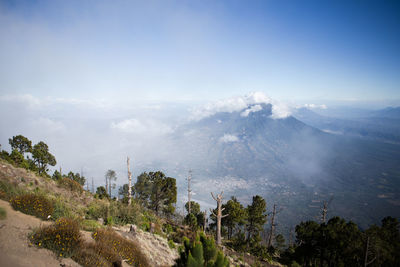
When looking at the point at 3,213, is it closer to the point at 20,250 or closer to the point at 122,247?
the point at 20,250

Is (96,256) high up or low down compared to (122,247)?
up

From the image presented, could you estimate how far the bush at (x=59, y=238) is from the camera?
5008 mm

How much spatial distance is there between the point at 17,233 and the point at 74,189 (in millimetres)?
13446

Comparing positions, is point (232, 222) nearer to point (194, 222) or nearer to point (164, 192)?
point (194, 222)

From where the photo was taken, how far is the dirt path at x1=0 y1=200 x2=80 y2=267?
421 cm

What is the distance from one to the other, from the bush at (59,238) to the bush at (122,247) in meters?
1.04

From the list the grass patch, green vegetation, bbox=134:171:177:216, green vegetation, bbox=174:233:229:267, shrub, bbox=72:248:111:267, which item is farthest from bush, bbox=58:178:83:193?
green vegetation, bbox=174:233:229:267

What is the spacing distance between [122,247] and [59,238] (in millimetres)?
2394

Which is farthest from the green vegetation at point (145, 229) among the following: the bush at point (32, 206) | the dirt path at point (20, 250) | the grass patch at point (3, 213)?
the grass patch at point (3, 213)

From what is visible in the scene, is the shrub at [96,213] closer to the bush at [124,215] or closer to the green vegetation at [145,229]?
the green vegetation at [145,229]

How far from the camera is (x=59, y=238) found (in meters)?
5.22

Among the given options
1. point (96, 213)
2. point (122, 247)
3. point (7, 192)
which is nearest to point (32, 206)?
point (7, 192)

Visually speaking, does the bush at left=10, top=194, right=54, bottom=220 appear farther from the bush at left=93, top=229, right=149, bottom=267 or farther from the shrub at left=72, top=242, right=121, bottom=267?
the shrub at left=72, top=242, right=121, bottom=267

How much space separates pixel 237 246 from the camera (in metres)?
24.6
